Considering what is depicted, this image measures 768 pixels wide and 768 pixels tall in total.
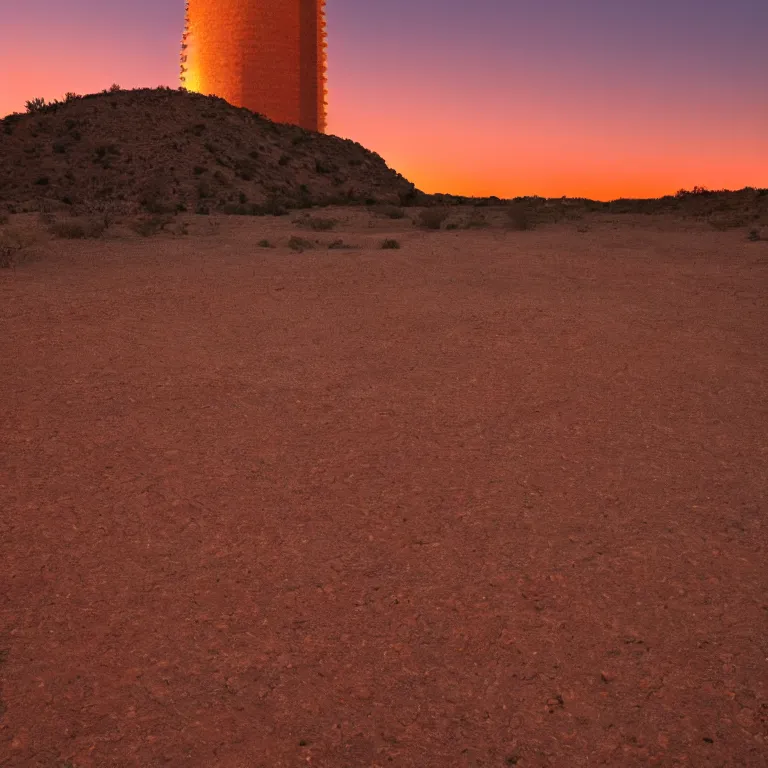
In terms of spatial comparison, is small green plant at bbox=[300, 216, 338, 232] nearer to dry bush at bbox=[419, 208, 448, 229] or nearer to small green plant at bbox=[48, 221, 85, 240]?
dry bush at bbox=[419, 208, 448, 229]

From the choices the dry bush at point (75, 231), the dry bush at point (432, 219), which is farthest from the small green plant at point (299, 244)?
the dry bush at point (432, 219)

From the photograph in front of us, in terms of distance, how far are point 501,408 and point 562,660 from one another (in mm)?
2563

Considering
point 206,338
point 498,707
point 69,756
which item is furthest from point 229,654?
point 206,338

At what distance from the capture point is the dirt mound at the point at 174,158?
92.1ft

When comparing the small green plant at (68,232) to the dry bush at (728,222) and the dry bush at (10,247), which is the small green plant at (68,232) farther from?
the dry bush at (728,222)

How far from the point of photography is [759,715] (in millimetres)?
2650

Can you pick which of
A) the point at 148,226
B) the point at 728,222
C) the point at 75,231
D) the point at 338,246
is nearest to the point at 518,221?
the point at 728,222

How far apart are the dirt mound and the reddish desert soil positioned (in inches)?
777

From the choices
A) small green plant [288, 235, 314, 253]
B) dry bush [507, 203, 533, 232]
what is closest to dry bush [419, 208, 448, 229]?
dry bush [507, 203, 533, 232]

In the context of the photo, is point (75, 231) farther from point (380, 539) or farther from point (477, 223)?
point (380, 539)

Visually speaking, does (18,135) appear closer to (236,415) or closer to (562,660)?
(236,415)

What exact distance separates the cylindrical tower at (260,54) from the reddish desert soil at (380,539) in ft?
110

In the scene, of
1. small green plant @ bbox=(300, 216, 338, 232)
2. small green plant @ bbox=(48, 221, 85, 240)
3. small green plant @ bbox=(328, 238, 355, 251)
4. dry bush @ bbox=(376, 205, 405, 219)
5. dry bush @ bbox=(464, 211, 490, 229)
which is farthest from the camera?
dry bush @ bbox=(376, 205, 405, 219)

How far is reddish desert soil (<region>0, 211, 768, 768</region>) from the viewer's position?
2637mm
